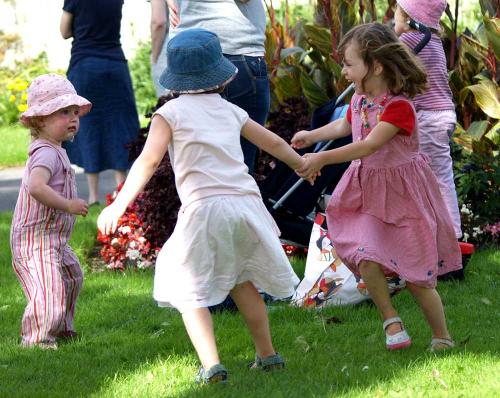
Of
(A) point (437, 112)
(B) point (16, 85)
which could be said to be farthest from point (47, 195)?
(B) point (16, 85)

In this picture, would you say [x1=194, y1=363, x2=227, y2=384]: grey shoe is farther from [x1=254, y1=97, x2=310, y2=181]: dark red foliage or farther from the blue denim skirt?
the blue denim skirt

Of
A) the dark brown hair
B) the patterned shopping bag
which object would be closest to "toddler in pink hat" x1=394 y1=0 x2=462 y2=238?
the patterned shopping bag

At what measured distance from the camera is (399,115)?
15.0 feet

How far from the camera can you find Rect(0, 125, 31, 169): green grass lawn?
507 inches

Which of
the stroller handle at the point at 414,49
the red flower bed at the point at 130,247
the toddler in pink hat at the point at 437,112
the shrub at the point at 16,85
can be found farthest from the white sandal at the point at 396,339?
the shrub at the point at 16,85

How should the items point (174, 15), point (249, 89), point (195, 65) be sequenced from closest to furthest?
point (195, 65) → point (249, 89) → point (174, 15)

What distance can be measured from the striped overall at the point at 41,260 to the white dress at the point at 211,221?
0.89 metres

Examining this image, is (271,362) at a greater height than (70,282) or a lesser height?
greater

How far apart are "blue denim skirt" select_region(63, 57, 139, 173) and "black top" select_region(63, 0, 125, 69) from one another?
0.23ft

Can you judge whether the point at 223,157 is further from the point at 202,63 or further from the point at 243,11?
the point at 243,11

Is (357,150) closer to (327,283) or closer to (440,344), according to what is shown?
(440,344)

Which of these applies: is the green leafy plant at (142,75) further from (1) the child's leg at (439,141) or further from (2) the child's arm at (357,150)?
(2) the child's arm at (357,150)

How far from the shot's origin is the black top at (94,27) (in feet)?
29.3

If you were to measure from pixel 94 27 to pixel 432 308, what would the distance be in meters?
5.13
